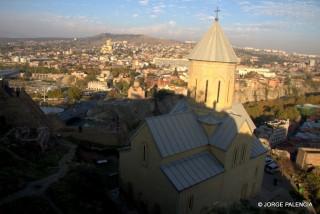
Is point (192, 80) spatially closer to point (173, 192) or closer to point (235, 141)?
point (235, 141)

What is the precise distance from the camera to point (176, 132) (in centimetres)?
1102

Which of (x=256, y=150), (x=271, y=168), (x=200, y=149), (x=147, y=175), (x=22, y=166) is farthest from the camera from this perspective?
(x=271, y=168)

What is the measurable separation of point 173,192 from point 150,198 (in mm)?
1288

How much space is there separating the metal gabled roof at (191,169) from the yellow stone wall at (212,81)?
7.39ft

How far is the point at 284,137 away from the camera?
3183cm

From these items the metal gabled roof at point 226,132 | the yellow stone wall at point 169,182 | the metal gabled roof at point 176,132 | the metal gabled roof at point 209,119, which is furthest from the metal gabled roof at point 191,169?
the metal gabled roof at point 209,119

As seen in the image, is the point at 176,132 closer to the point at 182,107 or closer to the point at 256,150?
the point at 182,107

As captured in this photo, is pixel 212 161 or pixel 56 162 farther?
pixel 56 162

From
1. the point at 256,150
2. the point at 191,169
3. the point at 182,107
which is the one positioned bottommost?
the point at 256,150

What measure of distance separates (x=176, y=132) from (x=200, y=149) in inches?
51.7

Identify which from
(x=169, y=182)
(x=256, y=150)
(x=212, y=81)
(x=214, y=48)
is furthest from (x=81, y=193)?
(x=256, y=150)

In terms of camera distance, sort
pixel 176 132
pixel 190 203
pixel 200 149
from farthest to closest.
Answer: pixel 200 149 < pixel 176 132 < pixel 190 203

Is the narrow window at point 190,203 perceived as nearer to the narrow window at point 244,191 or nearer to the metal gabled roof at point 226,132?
the metal gabled roof at point 226,132

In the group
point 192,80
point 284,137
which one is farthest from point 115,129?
point 284,137
